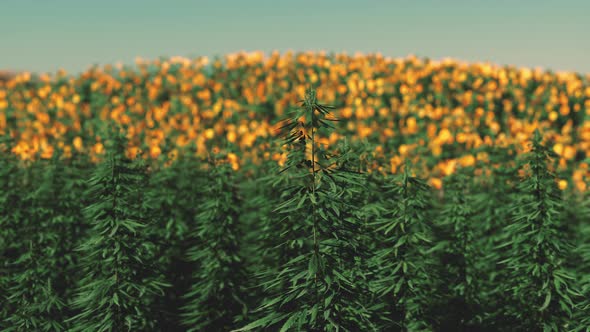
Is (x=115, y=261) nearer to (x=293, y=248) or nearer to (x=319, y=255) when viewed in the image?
(x=293, y=248)

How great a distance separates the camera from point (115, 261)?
27.2ft

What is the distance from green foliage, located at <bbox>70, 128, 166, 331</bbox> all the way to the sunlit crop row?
9281 millimetres

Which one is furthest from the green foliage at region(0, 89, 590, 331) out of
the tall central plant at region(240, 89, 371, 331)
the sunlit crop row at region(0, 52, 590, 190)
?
the sunlit crop row at region(0, 52, 590, 190)

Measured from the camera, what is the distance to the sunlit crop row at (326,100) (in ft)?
66.1

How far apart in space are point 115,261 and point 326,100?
15.2m

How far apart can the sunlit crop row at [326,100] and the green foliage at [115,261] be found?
928 centimetres

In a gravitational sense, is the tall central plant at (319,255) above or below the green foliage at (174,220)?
above

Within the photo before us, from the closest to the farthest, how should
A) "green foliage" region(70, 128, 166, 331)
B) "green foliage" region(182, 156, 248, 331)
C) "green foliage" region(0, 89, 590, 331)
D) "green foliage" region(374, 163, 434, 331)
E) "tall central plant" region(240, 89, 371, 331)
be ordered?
"tall central plant" region(240, 89, 371, 331)
"green foliage" region(0, 89, 590, 331)
"green foliage" region(374, 163, 434, 331)
"green foliage" region(70, 128, 166, 331)
"green foliage" region(182, 156, 248, 331)

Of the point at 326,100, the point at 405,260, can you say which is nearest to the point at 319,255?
the point at 405,260

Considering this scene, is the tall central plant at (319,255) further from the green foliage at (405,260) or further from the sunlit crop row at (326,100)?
the sunlit crop row at (326,100)

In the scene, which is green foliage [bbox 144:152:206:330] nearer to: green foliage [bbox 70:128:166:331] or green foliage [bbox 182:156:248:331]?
green foliage [bbox 182:156:248:331]

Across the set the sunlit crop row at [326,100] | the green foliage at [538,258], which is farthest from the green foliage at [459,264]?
the sunlit crop row at [326,100]

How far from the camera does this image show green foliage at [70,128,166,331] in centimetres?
821

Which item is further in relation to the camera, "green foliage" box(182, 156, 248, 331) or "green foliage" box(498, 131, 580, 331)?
"green foliage" box(182, 156, 248, 331)
